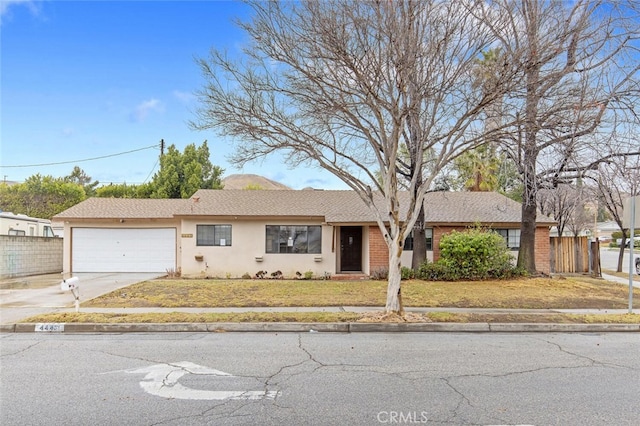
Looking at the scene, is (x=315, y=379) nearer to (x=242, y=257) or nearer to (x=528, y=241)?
(x=242, y=257)

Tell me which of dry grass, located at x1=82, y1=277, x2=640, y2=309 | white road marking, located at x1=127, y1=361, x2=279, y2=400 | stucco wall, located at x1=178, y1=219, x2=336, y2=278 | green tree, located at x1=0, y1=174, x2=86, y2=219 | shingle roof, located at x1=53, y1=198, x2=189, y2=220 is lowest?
dry grass, located at x1=82, y1=277, x2=640, y2=309

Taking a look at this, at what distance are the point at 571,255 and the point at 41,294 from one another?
21.9 metres

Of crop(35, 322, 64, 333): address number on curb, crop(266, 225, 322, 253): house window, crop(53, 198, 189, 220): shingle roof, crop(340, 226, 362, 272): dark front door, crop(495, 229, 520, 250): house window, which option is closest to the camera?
crop(35, 322, 64, 333): address number on curb

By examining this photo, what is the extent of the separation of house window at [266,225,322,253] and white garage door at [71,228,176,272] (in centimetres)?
496

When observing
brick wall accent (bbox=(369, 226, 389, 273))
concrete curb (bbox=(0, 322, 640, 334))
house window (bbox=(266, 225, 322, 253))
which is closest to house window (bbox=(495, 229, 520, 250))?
brick wall accent (bbox=(369, 226, 389, 273))

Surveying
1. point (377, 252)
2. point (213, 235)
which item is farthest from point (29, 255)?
point (377, 252)

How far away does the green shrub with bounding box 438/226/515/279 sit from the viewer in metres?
16.6

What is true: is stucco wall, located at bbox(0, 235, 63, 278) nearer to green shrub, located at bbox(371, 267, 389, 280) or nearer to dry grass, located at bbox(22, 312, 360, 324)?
dry grass, located at bbox(22, 312, 360, 324)

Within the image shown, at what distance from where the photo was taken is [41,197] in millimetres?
37344

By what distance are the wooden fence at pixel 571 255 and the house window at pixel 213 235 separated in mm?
15487

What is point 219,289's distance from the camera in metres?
14.0

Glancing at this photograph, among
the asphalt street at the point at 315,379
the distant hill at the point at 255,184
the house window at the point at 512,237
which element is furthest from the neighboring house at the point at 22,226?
the house window at the point at 512,237

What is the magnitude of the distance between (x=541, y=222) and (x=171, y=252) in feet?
55.2

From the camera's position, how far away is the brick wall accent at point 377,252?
1822 centimetres
